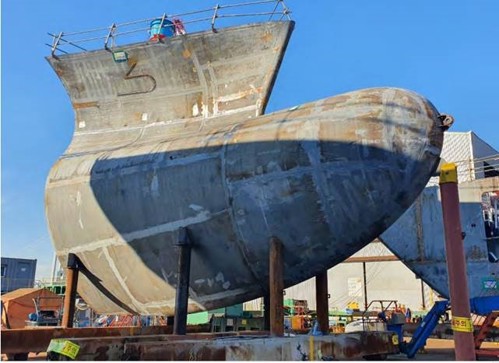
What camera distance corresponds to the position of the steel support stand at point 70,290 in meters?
12.4

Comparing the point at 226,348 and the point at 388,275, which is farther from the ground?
the point at 388,275

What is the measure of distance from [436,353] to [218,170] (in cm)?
975

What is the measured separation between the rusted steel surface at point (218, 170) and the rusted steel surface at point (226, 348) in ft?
6.90

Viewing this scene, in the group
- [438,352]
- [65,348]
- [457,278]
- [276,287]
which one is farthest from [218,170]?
[438,352]

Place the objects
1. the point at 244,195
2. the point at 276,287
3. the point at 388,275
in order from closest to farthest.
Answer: the point at 276,287, the point at 244,195, the point at 388,275

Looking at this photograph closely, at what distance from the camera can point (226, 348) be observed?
7.25 meters

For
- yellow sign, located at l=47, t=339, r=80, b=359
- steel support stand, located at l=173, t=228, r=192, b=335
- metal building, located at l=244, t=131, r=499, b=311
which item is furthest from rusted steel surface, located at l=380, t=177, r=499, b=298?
metal building, located at l=244, t=131, r=499, b=311

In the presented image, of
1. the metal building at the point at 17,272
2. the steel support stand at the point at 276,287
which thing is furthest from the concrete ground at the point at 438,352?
the metal building at the point at 17,272

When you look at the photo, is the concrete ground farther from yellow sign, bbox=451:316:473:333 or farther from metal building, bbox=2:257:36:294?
metal building, bbox=2:257:36:294

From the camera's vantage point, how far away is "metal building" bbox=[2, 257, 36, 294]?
45.5m

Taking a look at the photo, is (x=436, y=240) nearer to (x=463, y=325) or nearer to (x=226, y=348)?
(x=463, y=325)

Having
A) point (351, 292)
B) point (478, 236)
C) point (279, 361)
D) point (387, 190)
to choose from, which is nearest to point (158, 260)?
point (279, 361)

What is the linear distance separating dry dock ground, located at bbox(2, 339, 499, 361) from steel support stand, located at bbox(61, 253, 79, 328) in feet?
5.43

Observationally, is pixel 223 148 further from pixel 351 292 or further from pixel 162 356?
pixel 351 292
